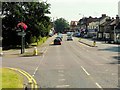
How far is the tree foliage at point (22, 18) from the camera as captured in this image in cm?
6506

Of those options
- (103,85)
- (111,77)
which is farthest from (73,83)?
(111,77)

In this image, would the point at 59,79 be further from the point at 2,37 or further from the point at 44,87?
the point at 2,37

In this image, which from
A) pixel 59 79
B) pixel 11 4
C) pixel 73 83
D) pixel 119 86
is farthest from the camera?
pixel 11 4

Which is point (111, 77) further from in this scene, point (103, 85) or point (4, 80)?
point (4, 80)

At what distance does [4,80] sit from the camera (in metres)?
18.8

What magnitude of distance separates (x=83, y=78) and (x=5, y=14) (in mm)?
48308

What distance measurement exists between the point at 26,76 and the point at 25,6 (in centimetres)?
4722

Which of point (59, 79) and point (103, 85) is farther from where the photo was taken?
point (59, 79)

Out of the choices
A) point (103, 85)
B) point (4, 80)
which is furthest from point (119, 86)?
point (4, 80)

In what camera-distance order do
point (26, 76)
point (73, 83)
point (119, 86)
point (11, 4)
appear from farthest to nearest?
point (11, 4)
point (26, 76)
point (73, 83)
point (119, 86)

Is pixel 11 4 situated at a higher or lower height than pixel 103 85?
higher

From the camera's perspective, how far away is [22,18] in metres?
64.4

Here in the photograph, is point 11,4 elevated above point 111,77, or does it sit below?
above

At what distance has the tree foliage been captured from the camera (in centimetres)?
6506
